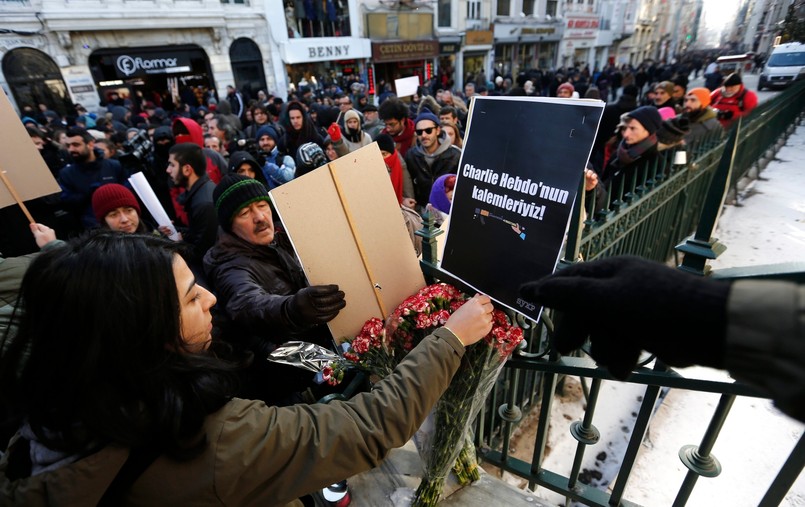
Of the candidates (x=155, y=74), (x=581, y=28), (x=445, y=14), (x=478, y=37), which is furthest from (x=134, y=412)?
(x=581, y=28)

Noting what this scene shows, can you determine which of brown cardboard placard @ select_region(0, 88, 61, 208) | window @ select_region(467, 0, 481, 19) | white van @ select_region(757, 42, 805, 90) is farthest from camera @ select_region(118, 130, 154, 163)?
window @ select_region(467, 0, 481, 19)

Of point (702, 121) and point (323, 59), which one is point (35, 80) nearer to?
point (323, 59)

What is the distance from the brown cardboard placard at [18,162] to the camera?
7.55 feet

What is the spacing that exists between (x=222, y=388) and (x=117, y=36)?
58.5ft

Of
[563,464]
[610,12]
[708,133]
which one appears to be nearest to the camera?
[563,464]

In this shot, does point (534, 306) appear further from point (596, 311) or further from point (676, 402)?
point (676, 402)

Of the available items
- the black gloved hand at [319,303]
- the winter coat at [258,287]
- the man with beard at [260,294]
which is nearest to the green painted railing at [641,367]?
the black gloved hand at [319,303]

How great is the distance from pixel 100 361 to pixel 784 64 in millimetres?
23182

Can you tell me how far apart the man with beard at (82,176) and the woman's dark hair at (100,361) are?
3928 millimetres

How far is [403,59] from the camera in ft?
68.7

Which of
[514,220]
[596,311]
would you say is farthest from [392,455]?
[596,311]

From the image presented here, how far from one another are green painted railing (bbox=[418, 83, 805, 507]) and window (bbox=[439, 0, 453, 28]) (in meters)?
22.8

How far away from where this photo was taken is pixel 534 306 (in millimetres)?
1162

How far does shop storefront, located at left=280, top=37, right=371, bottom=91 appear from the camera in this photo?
55.9ft
